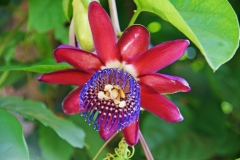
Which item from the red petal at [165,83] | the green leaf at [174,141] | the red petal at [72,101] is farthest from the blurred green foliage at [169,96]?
the red petal at [165,83]

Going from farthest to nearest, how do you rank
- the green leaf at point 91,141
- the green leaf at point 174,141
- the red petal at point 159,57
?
1. the green leaf at point 174,141
2. the green leaf at point 91,141
3. the red petal at point 159,57

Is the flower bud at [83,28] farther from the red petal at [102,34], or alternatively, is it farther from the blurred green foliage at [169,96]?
the blurred green foliage at [169,96]

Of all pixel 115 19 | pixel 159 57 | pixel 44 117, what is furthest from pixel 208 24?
pixel 44 117

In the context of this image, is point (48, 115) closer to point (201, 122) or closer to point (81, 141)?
point (81, 141)

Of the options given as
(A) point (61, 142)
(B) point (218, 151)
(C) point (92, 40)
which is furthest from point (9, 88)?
(C) point (92, 40)

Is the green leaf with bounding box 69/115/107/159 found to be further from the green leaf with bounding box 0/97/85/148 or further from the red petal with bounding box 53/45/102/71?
the red petal with bounding box 53/45/102/71

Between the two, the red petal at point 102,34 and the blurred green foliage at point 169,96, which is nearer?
the red petal at point 102,34
